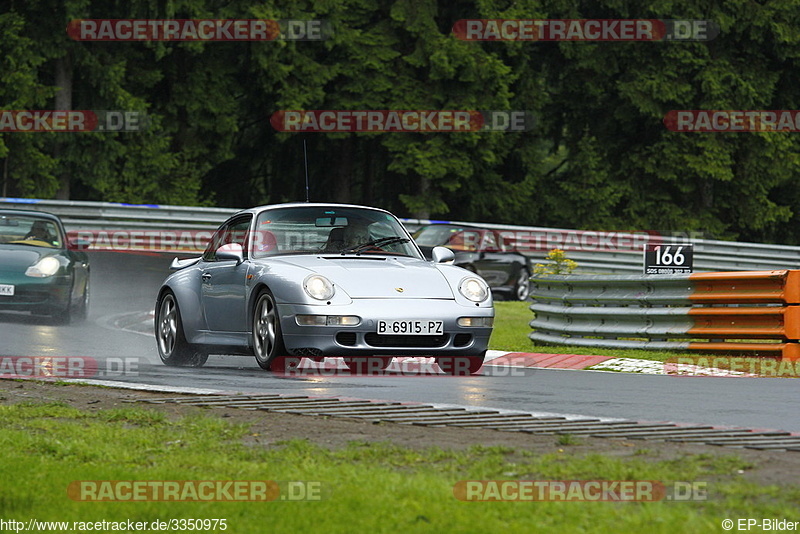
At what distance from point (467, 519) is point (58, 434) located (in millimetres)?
3234

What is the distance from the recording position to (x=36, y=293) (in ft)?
56.0

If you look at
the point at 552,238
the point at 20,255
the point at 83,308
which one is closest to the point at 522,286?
the point at 552,238

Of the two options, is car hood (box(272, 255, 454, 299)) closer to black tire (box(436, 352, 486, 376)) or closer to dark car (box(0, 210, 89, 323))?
black tire (box(436, 352, 486, 376))

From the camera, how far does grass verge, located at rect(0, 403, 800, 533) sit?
5.04m

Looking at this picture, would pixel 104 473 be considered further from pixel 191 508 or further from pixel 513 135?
pixel 513 135

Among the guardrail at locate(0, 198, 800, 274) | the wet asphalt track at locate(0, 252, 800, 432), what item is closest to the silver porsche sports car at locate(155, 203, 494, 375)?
the wet asphalt track at locate(0, 252, 800, 432)

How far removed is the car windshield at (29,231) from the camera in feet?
57.7

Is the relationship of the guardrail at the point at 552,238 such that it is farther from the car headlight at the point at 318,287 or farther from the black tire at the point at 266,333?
the car headlight at the point at 318,287

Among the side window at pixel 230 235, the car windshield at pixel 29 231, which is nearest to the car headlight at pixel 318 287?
the side window at pixel 230 235

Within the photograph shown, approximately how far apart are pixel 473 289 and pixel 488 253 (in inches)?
672

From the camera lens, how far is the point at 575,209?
40.9 meters

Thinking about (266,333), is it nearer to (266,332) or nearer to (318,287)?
(266,332)

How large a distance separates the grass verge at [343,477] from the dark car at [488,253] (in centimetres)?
1987

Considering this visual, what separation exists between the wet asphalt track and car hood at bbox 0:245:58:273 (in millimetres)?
2101
